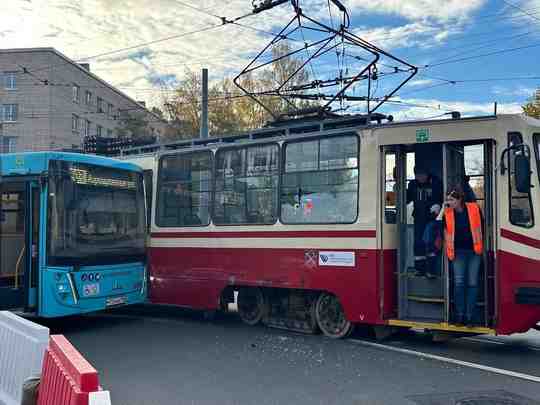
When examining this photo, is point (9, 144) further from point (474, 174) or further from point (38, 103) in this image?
→ point (474, 174)

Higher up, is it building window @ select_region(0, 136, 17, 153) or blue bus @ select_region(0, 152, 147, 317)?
building window @ select_region(0, 136, 17, 153)

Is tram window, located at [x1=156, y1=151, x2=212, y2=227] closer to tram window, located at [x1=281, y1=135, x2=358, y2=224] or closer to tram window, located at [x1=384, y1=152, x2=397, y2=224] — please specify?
tram window, located at [x1=281, y1=135, x2=358, y2=224]

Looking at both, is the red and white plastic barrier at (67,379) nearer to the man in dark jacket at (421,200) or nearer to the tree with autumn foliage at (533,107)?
the man in dark jacket at (421,200)

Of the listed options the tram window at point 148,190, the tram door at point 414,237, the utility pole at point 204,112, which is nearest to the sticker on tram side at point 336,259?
the tram door at point 414,237

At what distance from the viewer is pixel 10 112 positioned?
143 feet

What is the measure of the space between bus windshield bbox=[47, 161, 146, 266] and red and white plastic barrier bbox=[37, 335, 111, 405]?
4548 millimetres

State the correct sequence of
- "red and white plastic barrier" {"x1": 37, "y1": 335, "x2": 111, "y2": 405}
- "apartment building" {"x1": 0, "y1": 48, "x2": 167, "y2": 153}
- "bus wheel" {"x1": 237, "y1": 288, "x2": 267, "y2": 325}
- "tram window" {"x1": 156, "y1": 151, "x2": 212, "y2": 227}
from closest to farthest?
"red and white plastic barrier" {"x1": 37, "y1": 335, "x2": 111, "y2": 405} < "bus wheel" {"x1": 237, "y1": 288, "x2": 267, "y2": 325} < "tram window" {"x1": 156, "y1": 151, "x2": 212, "y2": 227} < "apartment building" {"x1": 0, "y1": 48, "x2": 167, "y2": 153}

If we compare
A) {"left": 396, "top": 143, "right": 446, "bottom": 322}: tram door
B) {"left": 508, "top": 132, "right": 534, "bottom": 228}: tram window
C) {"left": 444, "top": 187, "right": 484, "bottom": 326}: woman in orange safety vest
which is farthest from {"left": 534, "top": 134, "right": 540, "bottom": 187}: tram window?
{"left": 396, "top": 143, "right": 446, "bottom": 322}: tram door

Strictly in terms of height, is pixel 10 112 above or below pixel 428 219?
above

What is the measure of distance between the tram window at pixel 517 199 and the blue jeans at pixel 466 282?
72 centimetres

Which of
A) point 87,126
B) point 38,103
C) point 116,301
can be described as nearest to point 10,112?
point 38,103

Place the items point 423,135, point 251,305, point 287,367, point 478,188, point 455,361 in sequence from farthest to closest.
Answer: point 251,305 < point 423,135 < point 478,188 < point 455,361 < point 287,367

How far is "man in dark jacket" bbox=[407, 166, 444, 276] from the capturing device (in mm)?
8477

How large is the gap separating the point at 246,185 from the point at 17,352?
4.98 m
